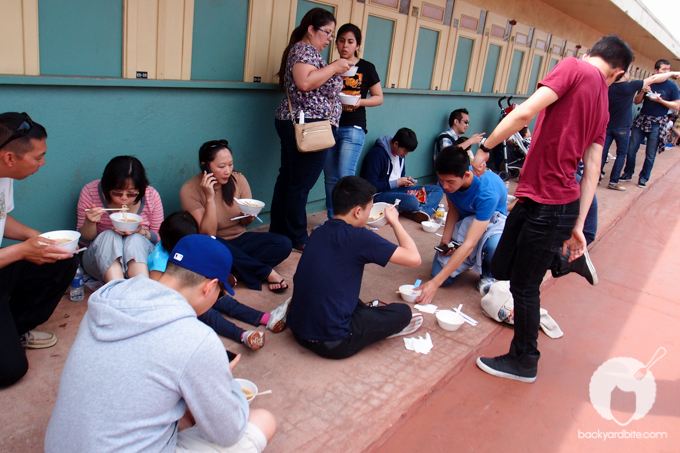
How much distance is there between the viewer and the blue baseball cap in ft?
5.35

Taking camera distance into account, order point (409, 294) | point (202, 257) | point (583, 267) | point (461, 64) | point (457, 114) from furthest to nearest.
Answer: point (461, 64) → point (457, 114) → point (409, 294) → point (583, 267) → point (202, 257)

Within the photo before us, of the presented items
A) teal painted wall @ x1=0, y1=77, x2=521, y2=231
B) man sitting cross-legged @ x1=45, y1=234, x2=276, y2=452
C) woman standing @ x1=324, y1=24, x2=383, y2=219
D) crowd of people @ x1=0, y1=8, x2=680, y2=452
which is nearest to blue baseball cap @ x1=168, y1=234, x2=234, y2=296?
crowd of people @ x1=0, y1=8, x2=680, y2=452

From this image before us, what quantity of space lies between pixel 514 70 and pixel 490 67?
1107mm

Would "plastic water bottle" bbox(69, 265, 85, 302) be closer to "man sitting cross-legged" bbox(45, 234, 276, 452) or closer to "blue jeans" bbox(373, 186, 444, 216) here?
"man sitting cross-legged" bbox(45, 234, 276, 452)

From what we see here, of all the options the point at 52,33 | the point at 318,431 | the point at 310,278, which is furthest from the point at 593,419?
the point at 52,33

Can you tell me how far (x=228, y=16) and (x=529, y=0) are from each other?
6.38 m

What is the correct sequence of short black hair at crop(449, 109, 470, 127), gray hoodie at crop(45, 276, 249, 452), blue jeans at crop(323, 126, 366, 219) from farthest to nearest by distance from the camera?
short black hair at crop(449, 109, 470, 127) → blue jeans at crop(323, 126, 366, 219) → gray hoodie at crop(45, 276, 249, 452)

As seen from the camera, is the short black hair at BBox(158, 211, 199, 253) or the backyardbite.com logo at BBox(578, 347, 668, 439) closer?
the backyardbite.com logo at BBox(578, 347, 668, 439)

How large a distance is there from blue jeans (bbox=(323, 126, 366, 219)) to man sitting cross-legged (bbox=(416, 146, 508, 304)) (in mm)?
1185

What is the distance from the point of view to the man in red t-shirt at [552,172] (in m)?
2.31

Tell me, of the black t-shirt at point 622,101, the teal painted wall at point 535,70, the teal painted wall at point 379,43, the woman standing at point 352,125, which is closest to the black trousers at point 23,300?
the woman standing at point 352,125

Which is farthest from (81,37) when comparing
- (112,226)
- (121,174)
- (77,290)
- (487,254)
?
(487,254)

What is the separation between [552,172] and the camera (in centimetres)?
245

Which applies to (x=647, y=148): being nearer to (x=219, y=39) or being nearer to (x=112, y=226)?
(x=219, y=39)
